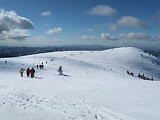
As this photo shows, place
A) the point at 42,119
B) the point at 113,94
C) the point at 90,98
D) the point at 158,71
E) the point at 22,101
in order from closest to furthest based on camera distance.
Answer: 1. the point at 42,119
2. the point at 22,101
3. the point at 90,98
4. the point at 113,94
5. the point at 158,71

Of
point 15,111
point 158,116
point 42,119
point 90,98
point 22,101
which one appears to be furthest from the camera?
point 90,98

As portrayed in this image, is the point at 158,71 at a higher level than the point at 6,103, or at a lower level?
lower

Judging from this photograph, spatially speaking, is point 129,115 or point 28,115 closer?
point 28,115

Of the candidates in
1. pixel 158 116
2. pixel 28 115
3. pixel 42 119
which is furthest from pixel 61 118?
pixel 158 116

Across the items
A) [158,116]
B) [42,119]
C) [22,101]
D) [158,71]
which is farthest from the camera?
[158,71]

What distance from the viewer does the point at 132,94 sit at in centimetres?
2223

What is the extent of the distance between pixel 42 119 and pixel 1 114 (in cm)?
285

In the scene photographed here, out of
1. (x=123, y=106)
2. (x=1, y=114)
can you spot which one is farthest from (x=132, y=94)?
(x=1, y=114)

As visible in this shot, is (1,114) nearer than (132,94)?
Yes

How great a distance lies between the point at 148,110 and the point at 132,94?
5.62 m

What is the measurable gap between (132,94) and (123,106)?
5.25 metres

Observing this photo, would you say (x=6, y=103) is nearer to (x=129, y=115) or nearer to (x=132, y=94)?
(x=129, y=115)

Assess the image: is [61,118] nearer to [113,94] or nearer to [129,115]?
[129,115]

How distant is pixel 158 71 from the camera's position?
95688mm
